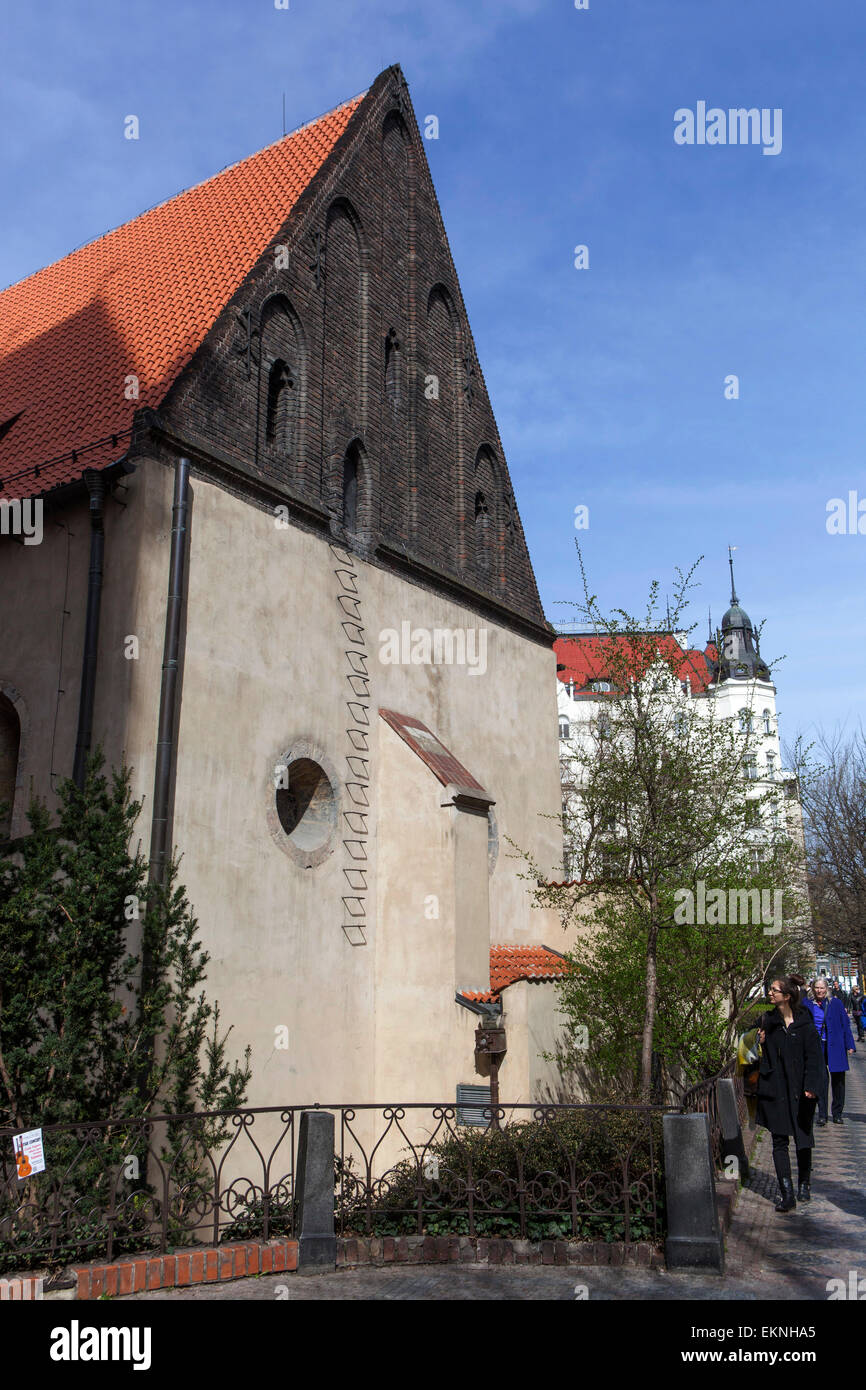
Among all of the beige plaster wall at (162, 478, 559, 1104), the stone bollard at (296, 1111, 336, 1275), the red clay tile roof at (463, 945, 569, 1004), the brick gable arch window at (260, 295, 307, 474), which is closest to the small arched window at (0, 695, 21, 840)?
the beige plaster wall at (162, 478, 559, 1104)

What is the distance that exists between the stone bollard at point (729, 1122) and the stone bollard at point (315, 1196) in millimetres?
3832

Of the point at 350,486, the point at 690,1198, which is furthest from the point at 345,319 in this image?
the point at 690,1198

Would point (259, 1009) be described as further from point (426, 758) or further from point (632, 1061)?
point (632, 1061)

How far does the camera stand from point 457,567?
16.1m

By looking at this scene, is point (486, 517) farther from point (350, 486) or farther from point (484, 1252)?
point (484, 1252)

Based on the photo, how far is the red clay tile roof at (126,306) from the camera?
Answer: 1209 centimetres

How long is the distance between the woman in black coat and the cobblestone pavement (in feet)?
1.94

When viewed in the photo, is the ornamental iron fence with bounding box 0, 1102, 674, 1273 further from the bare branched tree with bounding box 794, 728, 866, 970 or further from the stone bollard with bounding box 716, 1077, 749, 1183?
the bare branched tree with bounding box 794, 728, 866, 970

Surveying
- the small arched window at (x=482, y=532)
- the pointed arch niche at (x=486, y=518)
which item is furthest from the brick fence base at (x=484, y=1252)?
the small arched window at (x=482, y=532)

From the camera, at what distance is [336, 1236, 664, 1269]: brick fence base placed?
7598 mm

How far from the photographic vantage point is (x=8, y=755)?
442 inches

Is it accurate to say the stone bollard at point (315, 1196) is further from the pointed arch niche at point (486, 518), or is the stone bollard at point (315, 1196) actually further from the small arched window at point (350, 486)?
the pointed arch niche at point (486, 518)

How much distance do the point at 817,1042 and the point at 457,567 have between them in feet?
28.4
